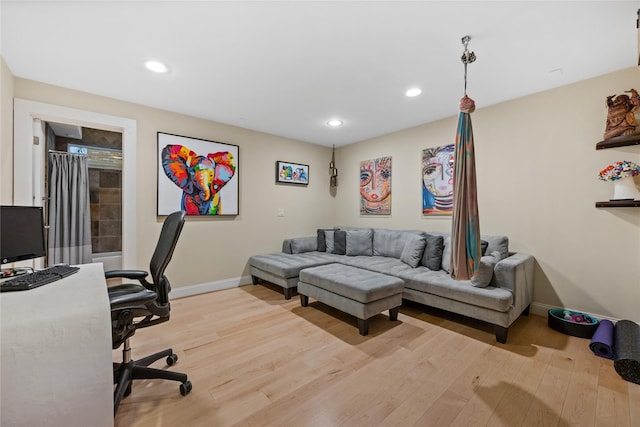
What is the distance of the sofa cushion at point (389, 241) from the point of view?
11.9ft

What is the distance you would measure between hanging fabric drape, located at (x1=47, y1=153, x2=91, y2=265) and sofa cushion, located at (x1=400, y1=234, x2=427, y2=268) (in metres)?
5.11

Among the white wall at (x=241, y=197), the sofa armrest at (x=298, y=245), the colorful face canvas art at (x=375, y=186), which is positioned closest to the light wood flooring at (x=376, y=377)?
the white wall at (x=241, y=197)

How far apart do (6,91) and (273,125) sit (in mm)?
2586

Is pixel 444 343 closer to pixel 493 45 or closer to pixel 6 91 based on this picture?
pixel 493 45

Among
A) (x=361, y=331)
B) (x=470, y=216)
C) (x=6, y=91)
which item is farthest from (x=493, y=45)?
(x=6, y=91)

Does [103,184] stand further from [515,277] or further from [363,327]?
[515,277]

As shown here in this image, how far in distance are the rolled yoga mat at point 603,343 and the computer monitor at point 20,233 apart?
408 cm

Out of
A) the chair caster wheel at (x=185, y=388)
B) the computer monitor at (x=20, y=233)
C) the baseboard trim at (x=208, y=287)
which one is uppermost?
the computer monitor at (x=20, y=233)

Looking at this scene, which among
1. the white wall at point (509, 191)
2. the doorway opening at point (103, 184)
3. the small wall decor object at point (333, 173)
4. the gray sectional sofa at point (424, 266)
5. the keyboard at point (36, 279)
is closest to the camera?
the keyboard at point (36, 279)

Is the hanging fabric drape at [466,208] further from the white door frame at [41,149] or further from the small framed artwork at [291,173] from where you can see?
the white door frame at [41,149]

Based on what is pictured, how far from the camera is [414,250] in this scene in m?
3.18

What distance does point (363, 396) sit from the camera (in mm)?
1550

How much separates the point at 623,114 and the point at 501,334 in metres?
2.20

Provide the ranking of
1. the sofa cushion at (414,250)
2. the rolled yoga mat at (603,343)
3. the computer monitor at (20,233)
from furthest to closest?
the sofa cushion at (414,250), the rolled yoga mat at (603,343), the computer monitor at (20,233)
